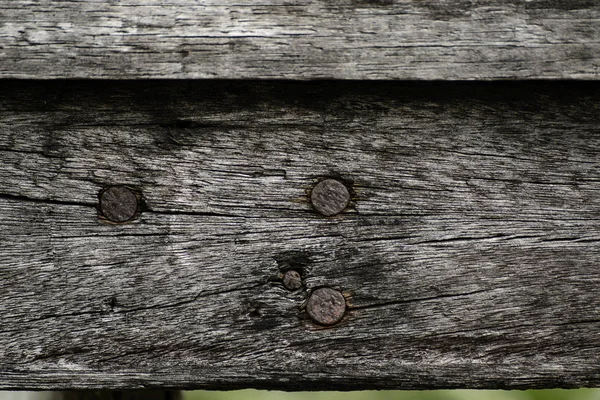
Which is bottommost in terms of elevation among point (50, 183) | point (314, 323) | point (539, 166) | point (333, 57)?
point (314, 323)

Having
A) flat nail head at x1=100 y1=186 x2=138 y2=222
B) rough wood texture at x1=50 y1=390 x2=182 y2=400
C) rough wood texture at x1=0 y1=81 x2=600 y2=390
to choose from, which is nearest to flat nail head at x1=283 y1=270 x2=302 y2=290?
rough wood texture at x1=0 y1=81 x2=600 y2=390

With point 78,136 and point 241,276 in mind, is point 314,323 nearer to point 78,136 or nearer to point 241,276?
point 241,276

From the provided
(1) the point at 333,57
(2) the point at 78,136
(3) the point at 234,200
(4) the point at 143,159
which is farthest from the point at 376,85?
(2) the point at 78,136

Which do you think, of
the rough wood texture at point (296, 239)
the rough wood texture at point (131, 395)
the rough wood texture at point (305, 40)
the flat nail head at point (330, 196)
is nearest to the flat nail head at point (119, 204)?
the rough wood texture at point (296, 239)

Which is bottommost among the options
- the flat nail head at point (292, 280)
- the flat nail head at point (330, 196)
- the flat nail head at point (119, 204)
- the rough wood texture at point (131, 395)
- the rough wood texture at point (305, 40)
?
the rough wood texture at point (131, 395)

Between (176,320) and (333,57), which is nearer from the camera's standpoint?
(333,57)

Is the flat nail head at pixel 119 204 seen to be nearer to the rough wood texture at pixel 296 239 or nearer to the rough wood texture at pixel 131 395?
the rough wood texture at pixel 296 239

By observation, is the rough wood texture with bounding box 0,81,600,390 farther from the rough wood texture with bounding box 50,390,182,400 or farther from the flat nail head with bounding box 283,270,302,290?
the rough wood texture with bounding box 50,390,182,400
